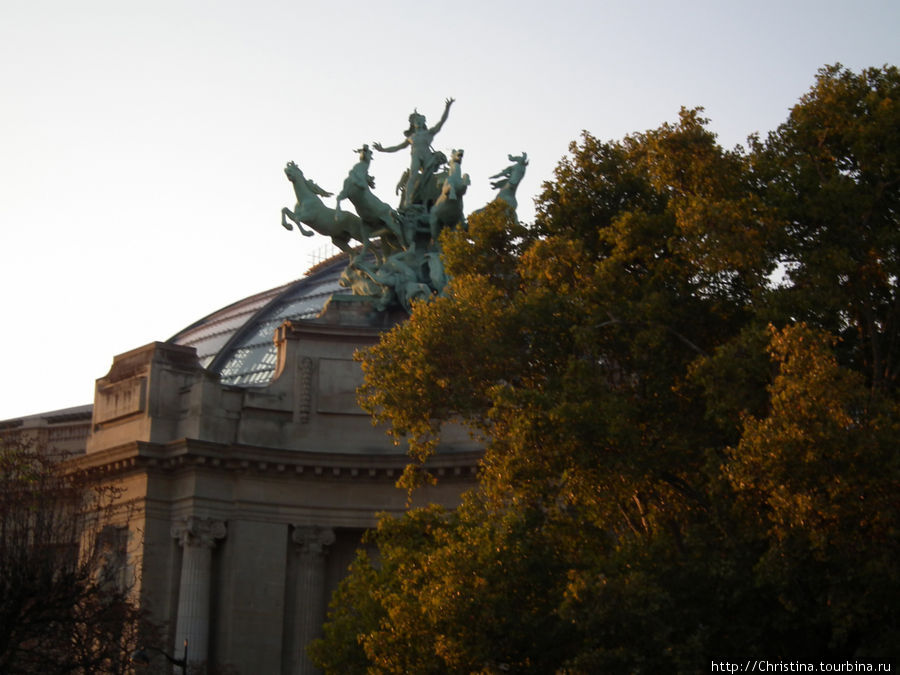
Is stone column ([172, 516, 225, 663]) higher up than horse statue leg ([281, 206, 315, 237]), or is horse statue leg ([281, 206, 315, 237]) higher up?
horse statue leg ([281, 206, 315, 237])

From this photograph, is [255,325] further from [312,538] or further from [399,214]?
[312,538]

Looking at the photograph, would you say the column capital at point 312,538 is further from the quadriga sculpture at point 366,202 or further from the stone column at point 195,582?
the quadriga sculpture at point 366,202

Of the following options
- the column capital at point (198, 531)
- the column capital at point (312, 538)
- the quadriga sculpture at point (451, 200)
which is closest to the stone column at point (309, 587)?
the column capital at point (312, 538)

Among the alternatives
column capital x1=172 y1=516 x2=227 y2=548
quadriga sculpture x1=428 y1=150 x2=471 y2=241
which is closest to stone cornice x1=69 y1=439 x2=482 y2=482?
column capital x1=172 y1=516 x2=227 y2=548

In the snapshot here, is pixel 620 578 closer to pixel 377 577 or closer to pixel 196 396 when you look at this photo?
pixel 377 577

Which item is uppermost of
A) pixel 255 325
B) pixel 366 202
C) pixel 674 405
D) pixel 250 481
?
pixel 366 202

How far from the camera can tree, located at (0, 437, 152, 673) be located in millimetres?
30578

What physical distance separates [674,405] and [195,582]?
1879cm

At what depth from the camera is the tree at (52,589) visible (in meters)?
30.6

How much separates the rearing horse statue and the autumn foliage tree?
59.5ft

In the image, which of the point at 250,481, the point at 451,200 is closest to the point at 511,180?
the point at 451,200

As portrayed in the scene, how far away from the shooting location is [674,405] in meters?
29.0

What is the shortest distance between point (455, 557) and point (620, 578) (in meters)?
3.79

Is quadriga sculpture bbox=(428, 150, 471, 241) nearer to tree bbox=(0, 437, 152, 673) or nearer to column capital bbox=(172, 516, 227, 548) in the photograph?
column capital bbox=(172, 516, 227, 548)
